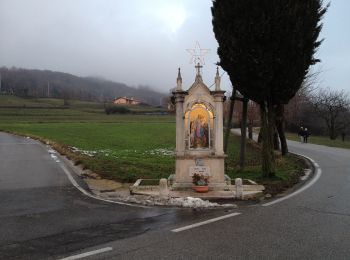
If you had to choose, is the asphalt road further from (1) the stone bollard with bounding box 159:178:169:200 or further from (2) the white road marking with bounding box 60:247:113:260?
(1) the stone bollard with bounding box 159:178:169:200

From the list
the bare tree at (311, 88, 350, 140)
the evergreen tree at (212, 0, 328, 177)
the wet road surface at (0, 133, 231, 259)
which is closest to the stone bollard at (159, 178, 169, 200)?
the wet road surface at (0, 133, 231, 259)

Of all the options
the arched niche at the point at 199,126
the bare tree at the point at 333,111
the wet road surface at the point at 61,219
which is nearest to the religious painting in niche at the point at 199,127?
the arched niche at the point at 199,126

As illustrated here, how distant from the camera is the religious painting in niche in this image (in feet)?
48.4

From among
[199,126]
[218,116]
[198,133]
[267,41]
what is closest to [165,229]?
[198,133]

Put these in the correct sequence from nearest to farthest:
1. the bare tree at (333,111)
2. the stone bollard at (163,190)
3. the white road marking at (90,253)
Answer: the white road marking at (90,253) < the stone bollard at (163,190) < the bare tree at (333,111)

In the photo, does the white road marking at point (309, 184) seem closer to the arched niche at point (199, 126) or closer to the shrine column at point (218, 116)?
the shrine column at point (218, 116)

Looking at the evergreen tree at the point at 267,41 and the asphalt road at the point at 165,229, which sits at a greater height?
the evergreen tree at the point at 267,41

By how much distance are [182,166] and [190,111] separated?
175 cm

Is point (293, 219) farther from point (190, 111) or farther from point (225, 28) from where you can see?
point (225, 28)

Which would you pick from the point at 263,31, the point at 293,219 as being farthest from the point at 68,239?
the point at 263,31

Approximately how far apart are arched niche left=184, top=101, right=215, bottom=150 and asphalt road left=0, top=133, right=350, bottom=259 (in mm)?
3261

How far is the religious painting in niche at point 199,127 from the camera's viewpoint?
1474cm

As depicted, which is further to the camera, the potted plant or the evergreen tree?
the evergreen tree

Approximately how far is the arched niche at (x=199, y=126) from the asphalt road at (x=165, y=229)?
3.26m
